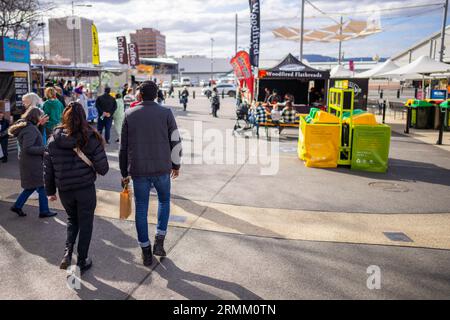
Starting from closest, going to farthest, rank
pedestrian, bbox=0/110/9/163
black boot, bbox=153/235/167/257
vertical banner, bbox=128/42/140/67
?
black boot, bbox=153/235/167/257 → pedestrian, bbox=0/110/9/163 → vertical banner, bbox=128/42/140/67

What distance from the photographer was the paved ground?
3912 mm

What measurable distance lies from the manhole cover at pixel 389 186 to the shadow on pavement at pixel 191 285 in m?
4.93

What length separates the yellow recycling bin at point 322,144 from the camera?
31.1ft

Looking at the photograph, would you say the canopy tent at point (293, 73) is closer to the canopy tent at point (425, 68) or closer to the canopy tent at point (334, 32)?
the canopy tent at point (425, 68)

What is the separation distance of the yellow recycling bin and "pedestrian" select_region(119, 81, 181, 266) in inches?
228

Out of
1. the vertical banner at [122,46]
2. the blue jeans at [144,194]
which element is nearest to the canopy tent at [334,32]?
the vertical banner at [122,46]

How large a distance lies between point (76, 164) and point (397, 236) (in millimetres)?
4178

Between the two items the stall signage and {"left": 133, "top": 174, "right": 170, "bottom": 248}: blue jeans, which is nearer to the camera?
{"left": 133, "top": 174, "right": 170, "bottom": 248}: blue jeans

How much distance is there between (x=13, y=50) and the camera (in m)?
13.2

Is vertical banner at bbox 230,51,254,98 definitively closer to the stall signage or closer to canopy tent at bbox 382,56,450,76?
canopy tent at bbox 382,56,450,76

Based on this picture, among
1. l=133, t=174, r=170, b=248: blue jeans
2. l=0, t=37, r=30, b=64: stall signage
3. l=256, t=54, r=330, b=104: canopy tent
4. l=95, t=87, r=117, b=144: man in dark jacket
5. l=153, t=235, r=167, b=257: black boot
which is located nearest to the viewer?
l=133, t=174, r=170, b=248: blue jeans

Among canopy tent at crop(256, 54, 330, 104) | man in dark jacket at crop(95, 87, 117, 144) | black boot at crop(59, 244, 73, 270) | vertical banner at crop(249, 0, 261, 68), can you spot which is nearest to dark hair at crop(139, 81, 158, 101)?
black boot at crop(59, 244, 73, 270)

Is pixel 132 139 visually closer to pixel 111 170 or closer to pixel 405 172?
pixel 111 170

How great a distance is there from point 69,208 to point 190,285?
148 cm
